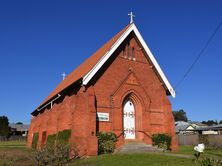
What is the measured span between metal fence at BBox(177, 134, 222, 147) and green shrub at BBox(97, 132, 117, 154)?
20.2 meters

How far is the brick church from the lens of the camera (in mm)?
20797

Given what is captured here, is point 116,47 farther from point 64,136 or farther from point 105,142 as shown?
point 64,136

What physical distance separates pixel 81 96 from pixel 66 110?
12.0 ft

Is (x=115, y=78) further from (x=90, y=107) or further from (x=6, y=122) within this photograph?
(x=6, y=122)

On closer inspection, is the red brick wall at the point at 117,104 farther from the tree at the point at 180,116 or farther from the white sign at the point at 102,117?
the tree at the point at 180,116

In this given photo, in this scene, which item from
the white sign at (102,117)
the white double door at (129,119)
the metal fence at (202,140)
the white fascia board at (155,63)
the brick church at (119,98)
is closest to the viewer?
the brick church at (119,98)

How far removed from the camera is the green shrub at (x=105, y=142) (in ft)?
68.6

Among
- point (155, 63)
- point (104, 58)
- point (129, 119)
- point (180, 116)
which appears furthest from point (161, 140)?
point (180, 116)

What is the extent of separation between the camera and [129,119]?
80.8 ft

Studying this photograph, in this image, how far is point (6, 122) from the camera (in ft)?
282

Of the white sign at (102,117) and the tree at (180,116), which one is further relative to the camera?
the tree at (180,116)

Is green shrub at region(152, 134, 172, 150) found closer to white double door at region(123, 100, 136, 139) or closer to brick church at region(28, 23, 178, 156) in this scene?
brick church at region(28, 23, 178, 156)

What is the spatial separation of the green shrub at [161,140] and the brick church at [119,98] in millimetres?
507

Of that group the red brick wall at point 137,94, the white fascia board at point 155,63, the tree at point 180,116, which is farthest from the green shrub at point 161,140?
the tree at point 180,116
